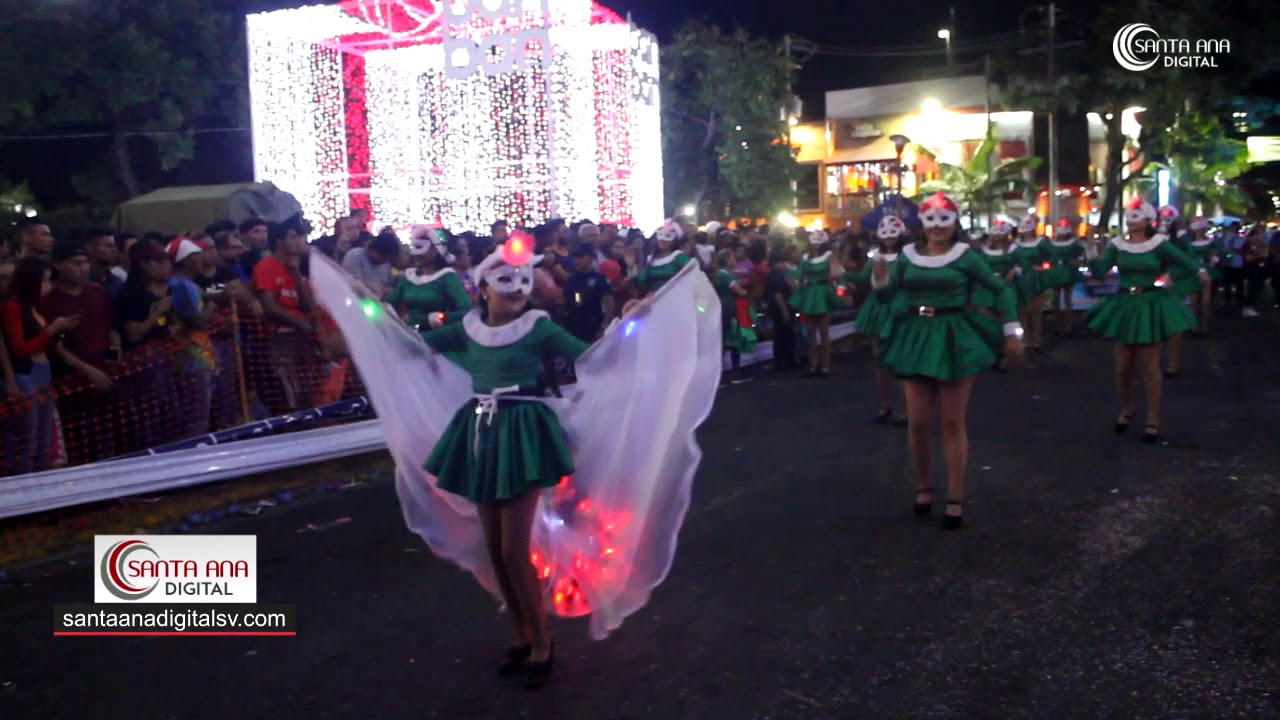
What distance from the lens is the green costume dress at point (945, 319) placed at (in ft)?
24.2

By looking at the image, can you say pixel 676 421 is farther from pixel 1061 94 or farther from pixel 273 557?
pixel 1061 94

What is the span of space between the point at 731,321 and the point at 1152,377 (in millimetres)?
6477

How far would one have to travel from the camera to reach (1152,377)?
32.6ft

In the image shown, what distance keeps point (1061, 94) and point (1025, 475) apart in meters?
25.3

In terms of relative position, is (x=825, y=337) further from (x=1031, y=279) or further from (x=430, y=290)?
(x=430, y=290)

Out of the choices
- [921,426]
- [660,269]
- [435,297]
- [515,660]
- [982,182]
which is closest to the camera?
[515,660]

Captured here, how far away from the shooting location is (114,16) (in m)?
28.4

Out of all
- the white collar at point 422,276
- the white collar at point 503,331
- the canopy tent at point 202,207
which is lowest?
the white collar at point 503,331

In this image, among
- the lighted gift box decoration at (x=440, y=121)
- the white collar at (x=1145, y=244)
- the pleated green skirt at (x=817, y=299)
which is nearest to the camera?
the white collar at (x=1145, y=244)

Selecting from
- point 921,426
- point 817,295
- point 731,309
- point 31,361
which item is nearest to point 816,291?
point 817,295

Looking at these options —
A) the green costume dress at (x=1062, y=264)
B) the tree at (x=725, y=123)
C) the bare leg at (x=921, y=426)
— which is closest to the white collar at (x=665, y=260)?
the bare leg at (x=921, y=426)

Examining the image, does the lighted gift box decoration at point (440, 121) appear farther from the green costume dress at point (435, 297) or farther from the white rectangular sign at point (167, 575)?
the white rectangular sign at point (167, 575)

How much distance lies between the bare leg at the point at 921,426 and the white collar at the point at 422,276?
393 centimetres

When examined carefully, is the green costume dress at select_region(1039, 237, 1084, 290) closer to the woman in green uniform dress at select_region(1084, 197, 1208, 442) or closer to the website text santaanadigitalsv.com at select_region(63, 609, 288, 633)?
the woman in green uniform dress at select_region(1084, 197, 1208, 442)
